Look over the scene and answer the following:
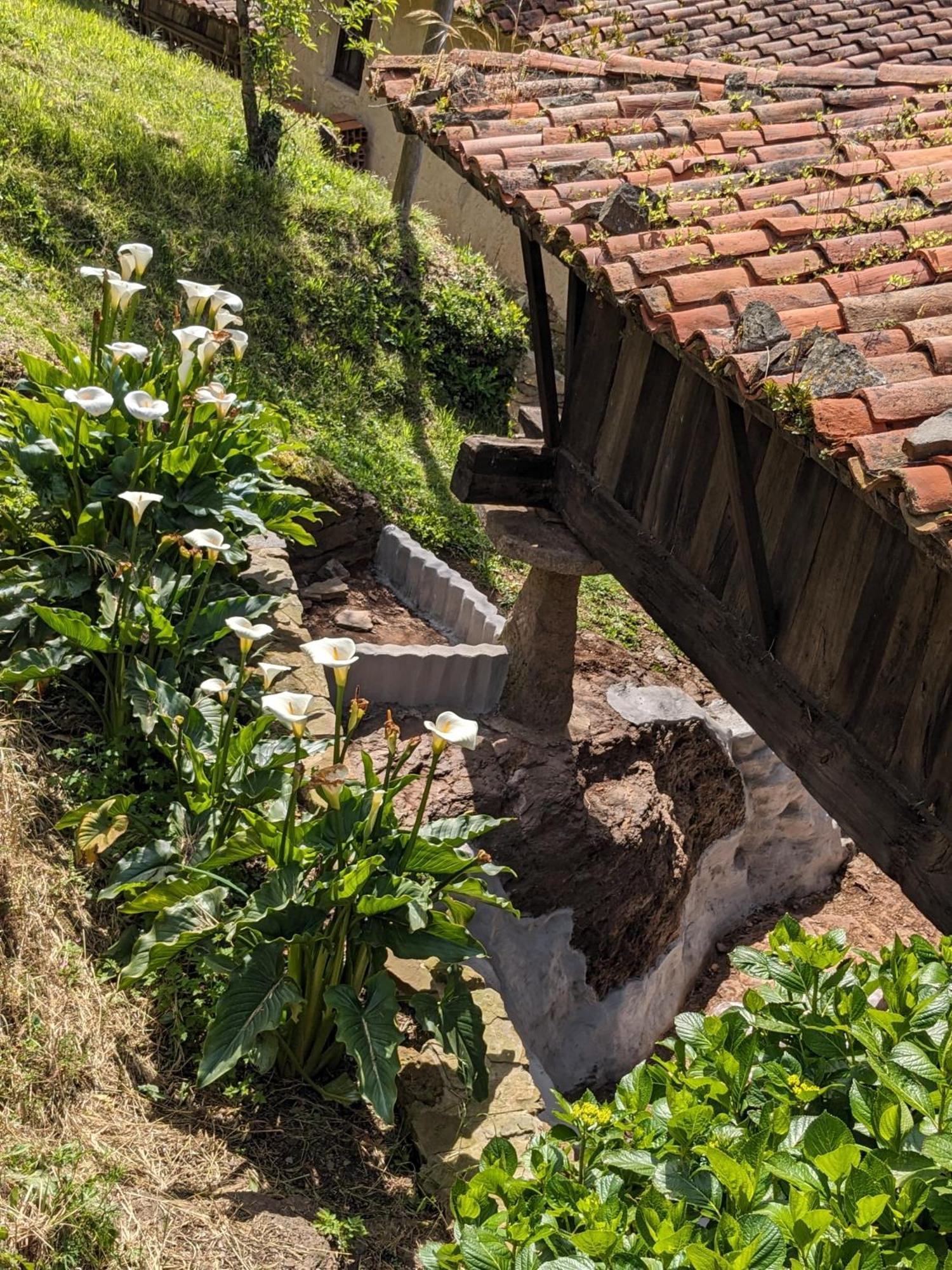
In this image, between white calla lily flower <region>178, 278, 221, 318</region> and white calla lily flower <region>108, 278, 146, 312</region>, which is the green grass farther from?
white calla lily flower <region>108, 278, 146, 312</region>

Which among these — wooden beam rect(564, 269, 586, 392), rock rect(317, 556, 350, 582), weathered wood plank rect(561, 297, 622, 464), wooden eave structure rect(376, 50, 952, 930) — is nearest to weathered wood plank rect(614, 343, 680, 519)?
wooden eave structure rect(376, 50, 952, 930)

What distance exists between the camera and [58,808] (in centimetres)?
431

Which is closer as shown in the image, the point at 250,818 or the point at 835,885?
the point at 250,818

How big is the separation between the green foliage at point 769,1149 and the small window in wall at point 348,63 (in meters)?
16.7

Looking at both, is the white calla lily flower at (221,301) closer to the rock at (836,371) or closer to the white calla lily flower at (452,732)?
the white calla lily flower at (452,732)

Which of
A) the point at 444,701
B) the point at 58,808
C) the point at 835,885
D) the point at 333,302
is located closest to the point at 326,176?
the point at 333,302

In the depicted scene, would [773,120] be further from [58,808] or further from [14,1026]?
[14,1026]

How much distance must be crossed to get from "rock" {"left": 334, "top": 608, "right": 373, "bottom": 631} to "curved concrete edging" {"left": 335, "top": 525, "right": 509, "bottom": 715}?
0.32m

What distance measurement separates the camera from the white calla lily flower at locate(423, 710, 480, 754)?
11.4 feet

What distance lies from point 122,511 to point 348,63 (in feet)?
46.8

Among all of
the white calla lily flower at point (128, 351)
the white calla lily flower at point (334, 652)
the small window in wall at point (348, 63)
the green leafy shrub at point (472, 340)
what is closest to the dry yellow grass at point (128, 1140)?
the white calla lily flower at point (334, 652)

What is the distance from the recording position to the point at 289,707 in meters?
3.40

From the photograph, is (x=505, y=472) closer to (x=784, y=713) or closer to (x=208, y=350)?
(x=208, y=350)

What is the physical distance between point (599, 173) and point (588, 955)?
3.96 metres
